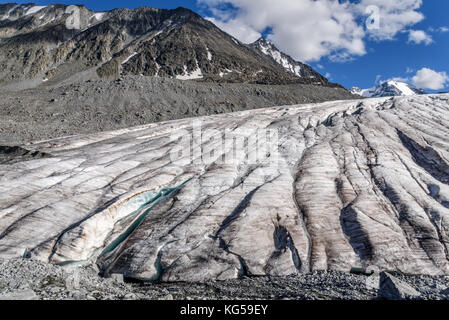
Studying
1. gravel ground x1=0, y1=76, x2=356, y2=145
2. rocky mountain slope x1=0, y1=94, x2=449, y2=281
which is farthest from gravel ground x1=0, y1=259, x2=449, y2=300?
gravel ground x1=0, y1=76, x2=356, y2=145

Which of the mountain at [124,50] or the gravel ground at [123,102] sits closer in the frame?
the gravel ground at [123,102]

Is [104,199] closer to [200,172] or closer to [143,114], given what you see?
[200,172]

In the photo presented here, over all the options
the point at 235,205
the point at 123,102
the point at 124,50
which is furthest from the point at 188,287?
the point at 124,50

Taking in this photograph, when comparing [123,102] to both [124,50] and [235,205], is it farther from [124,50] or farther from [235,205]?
[124,50]

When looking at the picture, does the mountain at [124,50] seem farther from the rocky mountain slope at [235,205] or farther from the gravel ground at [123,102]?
the rocky mountain slope at [235,205]

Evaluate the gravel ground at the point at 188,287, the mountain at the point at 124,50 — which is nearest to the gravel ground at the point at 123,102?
the mountain at the point at 124,50
